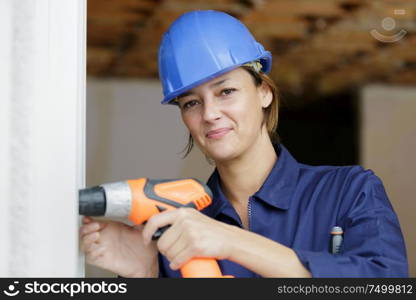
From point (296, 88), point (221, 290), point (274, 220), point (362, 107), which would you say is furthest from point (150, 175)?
point (221, 290)

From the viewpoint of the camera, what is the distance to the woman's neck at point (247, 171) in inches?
67.6

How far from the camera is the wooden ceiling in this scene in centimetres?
411

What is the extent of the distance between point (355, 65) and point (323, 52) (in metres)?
0.62

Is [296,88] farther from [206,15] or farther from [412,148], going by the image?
[206,15]

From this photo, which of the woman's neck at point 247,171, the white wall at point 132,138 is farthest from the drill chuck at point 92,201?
the white wall at point 132,138

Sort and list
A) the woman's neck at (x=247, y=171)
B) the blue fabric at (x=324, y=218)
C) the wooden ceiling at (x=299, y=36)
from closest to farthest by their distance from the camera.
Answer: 1. the blue fabric at (x=324, y=218)
2. the woman's neck at (x=247, y=171)
3. the wooden ceiling at (x=299, y=36)

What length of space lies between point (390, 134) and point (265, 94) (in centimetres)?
507

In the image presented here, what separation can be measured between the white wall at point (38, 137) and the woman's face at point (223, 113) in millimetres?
419

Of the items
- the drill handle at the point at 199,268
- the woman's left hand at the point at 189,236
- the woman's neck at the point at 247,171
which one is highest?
the woman's neck at the point at 247,171

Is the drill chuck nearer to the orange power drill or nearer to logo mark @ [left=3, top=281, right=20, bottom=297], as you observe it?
the orange power drill

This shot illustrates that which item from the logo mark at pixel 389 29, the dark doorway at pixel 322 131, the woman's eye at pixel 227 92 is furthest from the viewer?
the dark doorway at pixel 322 131

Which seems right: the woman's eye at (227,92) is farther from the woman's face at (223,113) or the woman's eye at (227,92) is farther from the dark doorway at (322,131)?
the dark doorway at (322,131)

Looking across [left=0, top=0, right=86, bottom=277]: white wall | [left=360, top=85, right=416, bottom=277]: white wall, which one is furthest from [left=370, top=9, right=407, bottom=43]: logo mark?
[left=0, top=0, right=86, bottom=277]: white wall

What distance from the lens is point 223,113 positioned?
1.56m
